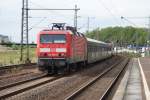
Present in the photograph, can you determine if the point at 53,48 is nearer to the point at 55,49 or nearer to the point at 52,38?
the point at 55,49

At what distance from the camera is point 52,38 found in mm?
28812

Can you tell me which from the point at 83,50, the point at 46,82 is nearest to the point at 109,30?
the point at 83,50

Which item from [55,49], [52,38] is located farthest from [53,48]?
[52,38]

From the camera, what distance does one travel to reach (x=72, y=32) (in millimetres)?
30016

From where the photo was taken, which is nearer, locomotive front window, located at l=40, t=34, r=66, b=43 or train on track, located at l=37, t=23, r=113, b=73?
train on track, located at l=37, t=23, r=113, b=73

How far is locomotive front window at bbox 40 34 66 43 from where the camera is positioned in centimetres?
2875

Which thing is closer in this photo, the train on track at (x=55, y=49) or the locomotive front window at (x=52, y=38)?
the train on track at (x=55, y=49)

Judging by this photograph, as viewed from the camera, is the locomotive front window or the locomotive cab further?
the locomotive front window

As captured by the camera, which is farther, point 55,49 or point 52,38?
point 52,38

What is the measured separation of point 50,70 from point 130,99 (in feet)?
43.8

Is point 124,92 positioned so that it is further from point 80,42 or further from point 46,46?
point 80,42

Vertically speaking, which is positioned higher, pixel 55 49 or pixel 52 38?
pixel 52 38

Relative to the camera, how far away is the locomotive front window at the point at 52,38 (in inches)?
1132

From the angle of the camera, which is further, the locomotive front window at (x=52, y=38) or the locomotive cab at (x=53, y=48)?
the locomotive front window at (x=52, y=38)
